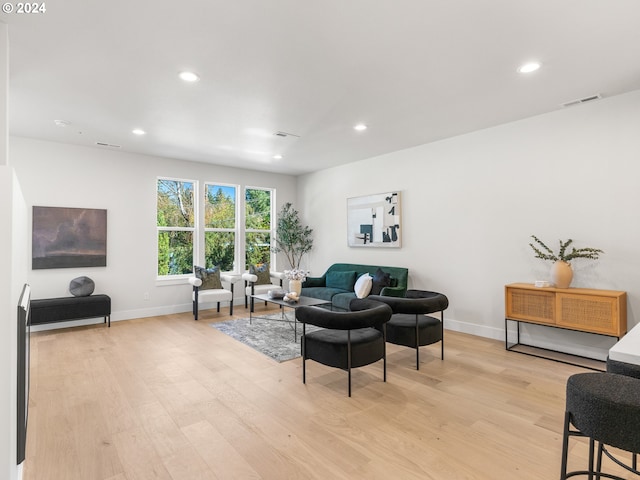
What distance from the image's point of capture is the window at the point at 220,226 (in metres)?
6.75

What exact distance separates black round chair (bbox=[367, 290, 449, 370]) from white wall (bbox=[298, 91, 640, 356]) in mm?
1309

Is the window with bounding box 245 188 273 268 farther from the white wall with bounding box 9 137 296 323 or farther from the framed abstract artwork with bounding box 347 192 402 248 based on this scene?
the framed abstract artwork with bounding box 347 192 402 248

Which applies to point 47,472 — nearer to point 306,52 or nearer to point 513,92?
point 306,52

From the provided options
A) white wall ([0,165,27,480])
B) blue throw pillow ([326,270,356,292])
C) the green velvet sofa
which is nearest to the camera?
white wall ([0,165,27,480])

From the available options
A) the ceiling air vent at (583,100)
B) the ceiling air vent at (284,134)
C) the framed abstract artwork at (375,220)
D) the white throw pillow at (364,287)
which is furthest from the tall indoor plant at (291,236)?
the ceiling air vent at (583,100)

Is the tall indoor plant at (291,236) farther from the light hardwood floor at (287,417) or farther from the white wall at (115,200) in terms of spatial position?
the light hardwood floor at (287,417)

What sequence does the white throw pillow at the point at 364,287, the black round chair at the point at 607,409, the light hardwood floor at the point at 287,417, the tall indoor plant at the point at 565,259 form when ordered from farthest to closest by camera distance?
1. the white throw pillow at the point at 364,287
2. the tall indoor plant at the point at 565,259
3. the light hardwood floor at the point at 287,417
4. the black round chair at the point at 607,409

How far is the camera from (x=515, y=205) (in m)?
4.36

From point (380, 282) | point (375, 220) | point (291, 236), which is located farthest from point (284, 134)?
point (291, 236)

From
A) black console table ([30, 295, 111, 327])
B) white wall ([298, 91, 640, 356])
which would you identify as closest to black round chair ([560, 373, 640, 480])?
white wall ([298, 91, 640, 356])

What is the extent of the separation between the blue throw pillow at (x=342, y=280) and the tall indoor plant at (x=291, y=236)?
1.31 m

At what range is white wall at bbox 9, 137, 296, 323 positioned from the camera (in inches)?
200

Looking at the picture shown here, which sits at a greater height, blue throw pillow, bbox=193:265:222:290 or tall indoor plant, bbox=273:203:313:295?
tall indoor plant, bbox=273:203:313:295

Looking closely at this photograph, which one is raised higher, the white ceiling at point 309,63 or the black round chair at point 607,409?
the white ceiling at point 309,63
